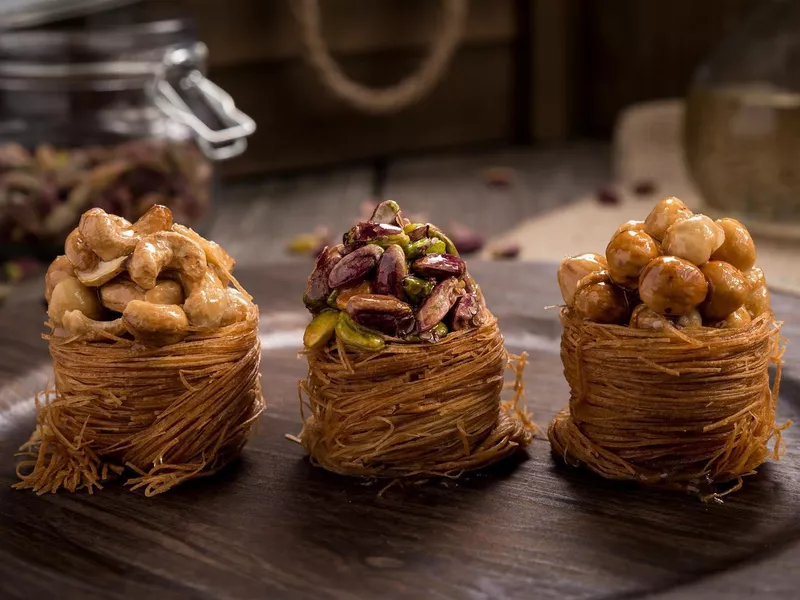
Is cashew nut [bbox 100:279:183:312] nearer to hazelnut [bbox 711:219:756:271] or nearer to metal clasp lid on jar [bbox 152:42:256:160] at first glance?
hazelnut [bbox 711:219:756:271]

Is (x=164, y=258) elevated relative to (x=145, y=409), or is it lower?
elevated

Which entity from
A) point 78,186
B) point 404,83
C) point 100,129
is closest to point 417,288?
point 78,186

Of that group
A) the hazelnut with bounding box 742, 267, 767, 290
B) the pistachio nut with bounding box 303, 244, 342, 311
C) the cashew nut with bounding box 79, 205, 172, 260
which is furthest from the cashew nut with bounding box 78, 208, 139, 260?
the hazelnut with bounding box 742, 267, 767, 290

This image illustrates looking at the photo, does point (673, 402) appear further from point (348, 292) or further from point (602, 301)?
point (348, 292)

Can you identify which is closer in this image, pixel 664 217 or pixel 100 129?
pixel 664 217

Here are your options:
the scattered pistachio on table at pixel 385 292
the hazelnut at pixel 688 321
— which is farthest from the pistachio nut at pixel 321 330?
the hazelnut at pixel 688 321

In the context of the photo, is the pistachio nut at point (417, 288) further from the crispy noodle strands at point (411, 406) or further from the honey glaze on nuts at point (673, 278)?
the honey glaze on nuts at point (673, 278)

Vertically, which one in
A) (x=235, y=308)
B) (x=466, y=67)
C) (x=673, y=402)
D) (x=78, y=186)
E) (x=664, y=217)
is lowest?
(x=466, y=67)

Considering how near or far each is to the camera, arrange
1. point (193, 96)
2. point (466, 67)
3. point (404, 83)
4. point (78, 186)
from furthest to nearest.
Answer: point (466, 67) < point (404, 83) < point (193, 96) < point (78, 186)
